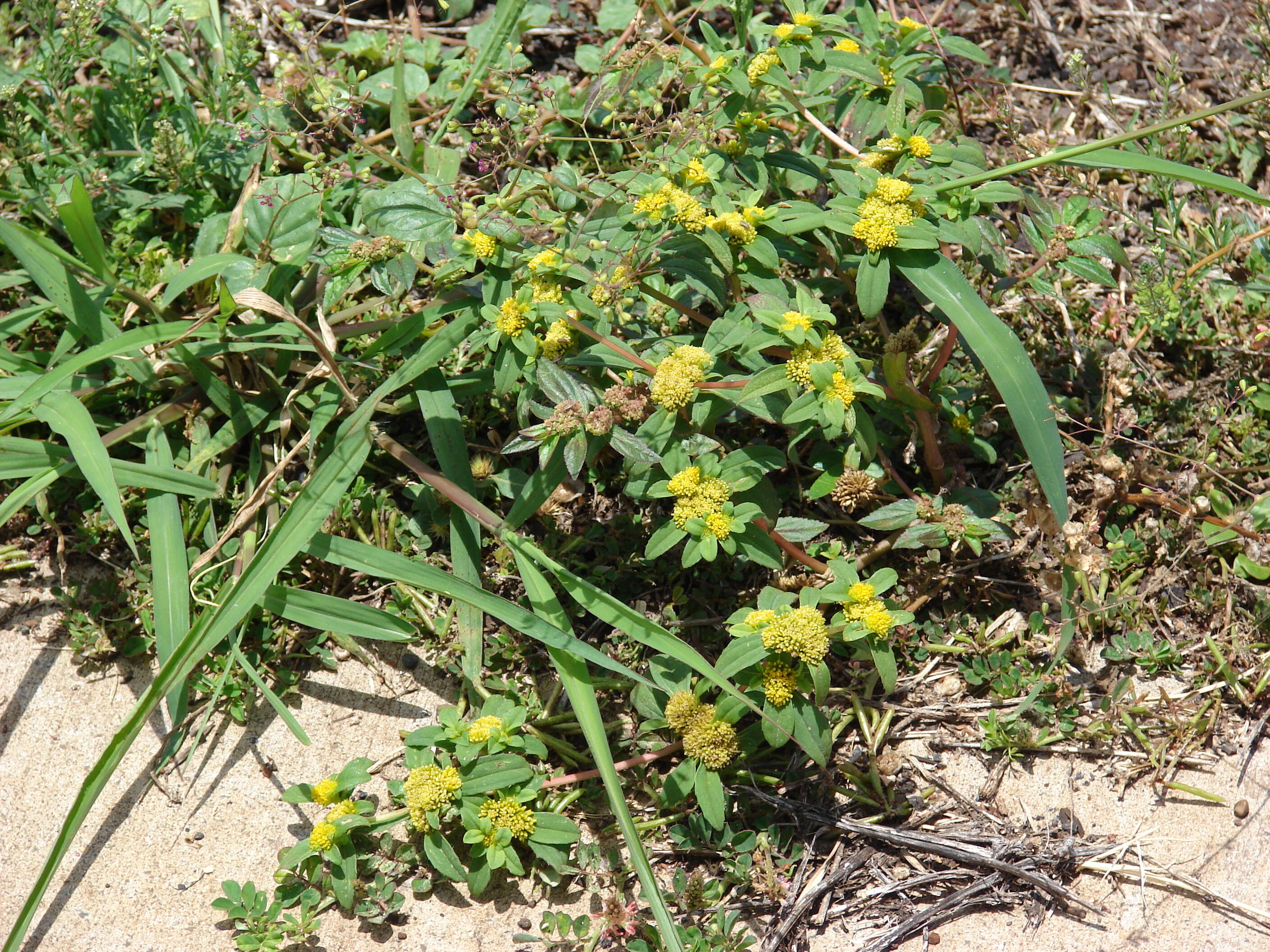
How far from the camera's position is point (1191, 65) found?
120 inches

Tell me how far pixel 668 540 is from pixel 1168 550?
4.35 ft

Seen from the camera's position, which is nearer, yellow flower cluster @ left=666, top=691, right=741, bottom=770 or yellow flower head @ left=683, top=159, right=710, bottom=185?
yellow flower cluster @ left=666, top=691, right=741, bottom=770

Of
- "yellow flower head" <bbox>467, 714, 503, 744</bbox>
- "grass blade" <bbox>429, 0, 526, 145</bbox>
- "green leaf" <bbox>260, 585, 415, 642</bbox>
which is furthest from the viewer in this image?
"grass blade" <bbox>429, 0, 526, 145</bbox>

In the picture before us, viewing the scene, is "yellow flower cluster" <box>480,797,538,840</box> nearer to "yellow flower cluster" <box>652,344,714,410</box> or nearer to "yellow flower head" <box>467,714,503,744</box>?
"yellow flower head" <box>467,714,503,744</box>

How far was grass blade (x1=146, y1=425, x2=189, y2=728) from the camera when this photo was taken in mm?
2111

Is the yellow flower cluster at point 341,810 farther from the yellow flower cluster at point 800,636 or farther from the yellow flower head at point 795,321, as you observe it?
the yellow flower head at point 795,321

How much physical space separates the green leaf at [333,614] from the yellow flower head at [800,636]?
861mm

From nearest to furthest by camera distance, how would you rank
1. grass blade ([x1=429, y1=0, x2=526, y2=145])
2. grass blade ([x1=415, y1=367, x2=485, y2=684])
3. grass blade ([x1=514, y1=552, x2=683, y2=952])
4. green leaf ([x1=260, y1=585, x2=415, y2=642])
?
grass blade ([x1=514, y1=552, x2=683, y2=952]) → green leaf ([x1=260, y1=585, x2=415, y2=642]) → grass blade ([x1=415, y1=367, x2=485, y2=684]) → grass blade ([x1=429, y1=0, x2=526, y2=145])

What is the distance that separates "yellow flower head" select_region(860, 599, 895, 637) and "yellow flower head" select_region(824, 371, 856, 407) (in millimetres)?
419

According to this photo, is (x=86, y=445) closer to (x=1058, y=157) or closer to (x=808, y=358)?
(x=808, y=358)

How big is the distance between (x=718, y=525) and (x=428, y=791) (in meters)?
0.82

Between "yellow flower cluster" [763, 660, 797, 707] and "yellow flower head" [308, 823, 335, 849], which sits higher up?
"yellow flower cluster" [763, 660, 797, 707]

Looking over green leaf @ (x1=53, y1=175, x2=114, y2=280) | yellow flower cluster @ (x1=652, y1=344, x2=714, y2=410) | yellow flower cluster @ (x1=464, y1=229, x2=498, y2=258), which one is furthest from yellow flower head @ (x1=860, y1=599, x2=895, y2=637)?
green leaf @ (x1=53, y1=175, x2=114, y2=280)

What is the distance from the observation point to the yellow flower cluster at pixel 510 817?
6.51 feet
